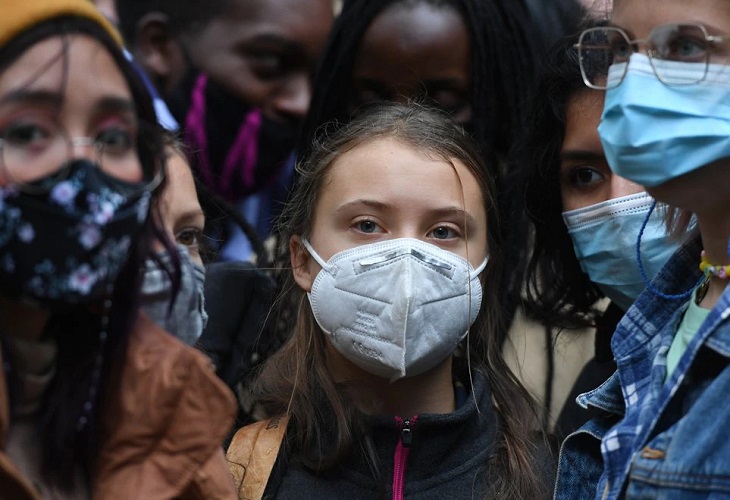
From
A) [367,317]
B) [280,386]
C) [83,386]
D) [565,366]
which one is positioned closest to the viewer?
[83,386]

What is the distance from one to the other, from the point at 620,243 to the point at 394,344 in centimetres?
81

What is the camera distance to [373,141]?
3.67m

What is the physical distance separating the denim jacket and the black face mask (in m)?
2.70

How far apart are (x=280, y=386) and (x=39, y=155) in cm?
144

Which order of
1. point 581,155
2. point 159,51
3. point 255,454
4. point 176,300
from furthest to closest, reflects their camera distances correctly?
point 159,51 < point 581,155 < point 255,454 < point 176,300

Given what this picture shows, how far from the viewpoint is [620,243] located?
364cm

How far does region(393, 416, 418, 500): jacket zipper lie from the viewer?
3.36 m

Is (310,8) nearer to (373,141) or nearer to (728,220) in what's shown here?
(373,141)

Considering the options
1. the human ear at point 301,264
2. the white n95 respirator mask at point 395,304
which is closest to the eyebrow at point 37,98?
the white n95 respirator mask at point 395,304

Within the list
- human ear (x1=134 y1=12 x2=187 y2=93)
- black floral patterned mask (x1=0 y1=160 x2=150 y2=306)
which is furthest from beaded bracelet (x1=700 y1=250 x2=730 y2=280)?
human ear (x1=134 y1=12 x2=187 y2=93)

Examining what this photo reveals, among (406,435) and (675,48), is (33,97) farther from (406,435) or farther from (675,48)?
(406,435)

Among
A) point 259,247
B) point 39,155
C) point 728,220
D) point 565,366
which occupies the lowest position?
point 565,366

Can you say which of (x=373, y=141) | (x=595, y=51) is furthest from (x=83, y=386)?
(x=595, y=51)

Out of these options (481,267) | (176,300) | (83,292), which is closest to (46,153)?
(83,292)
